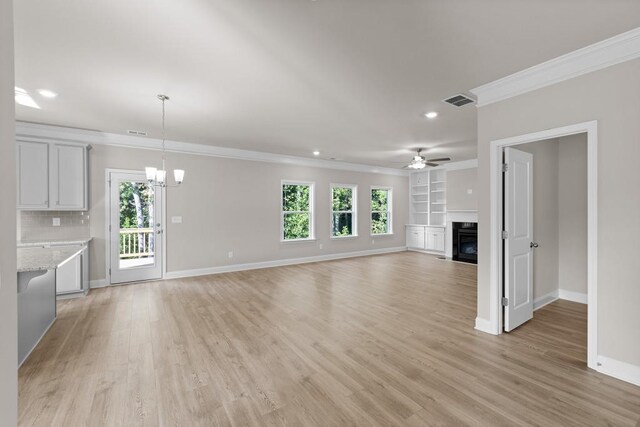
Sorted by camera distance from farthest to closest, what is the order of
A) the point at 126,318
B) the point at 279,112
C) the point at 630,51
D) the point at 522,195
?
the point at 279,112 → the point at 126,318 → the point at 522,195 → the point at 630,51

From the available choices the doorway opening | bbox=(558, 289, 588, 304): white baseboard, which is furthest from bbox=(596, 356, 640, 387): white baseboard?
bbox=(558, 289, 588, 304): white baseboard

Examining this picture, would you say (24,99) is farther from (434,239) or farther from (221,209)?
(434,239)

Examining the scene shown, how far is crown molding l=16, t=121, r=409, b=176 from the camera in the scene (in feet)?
14.8

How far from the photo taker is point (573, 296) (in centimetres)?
414

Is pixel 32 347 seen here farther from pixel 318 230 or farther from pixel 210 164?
pixel 318 230

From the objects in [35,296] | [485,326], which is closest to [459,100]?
[485,326]

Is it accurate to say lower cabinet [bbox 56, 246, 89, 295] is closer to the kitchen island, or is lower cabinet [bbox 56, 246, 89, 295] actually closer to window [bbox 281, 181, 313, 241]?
the kitchen island

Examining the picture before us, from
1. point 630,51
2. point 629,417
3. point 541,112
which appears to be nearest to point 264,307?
point 629,417

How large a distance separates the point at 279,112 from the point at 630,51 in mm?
3554

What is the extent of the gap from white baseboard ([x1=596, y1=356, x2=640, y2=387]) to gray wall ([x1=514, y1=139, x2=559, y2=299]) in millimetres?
1601

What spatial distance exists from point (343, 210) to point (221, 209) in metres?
3.63

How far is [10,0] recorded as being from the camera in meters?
0.88

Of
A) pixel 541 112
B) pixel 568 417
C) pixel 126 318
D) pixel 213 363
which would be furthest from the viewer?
pixel 126 318

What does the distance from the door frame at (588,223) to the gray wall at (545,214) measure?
35.6 inches
